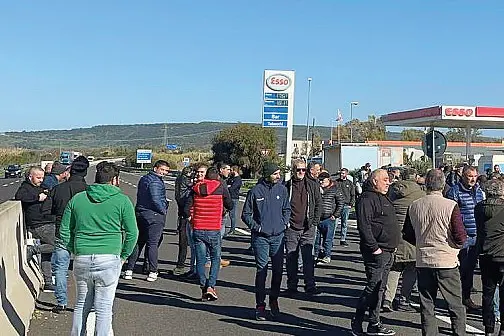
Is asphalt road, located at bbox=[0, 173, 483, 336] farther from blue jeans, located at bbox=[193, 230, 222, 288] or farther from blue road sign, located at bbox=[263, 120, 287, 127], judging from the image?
blue road sign, located at bbox=[263, 120, 287, 127]

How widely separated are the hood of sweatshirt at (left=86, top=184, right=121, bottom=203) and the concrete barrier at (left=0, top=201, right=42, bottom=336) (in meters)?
1.42

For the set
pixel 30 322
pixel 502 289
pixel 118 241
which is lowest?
pixel 30 322

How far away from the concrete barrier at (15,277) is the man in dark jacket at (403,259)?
4.31 meters

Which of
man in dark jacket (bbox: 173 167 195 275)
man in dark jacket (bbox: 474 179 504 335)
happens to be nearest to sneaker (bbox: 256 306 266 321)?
man in dark jacket (bbox: 474 179 504 335)

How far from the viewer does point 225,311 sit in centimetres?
944

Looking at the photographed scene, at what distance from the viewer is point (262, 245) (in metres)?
9.10

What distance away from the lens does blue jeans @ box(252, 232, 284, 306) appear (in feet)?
29.6

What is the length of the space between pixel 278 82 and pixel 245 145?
40805mm

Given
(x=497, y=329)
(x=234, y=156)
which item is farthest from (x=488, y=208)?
(x=234, y=156)

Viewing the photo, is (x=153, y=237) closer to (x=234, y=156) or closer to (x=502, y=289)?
(x=502, y=289)

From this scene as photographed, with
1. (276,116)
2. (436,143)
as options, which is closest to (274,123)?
(276,116)

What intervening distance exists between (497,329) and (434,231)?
2.03 m

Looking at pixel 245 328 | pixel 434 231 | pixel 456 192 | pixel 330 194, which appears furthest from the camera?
pixel 330 194

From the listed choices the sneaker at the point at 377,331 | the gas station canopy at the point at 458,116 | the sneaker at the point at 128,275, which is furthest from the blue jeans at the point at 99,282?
the gas station canopy at the point at 458,116
